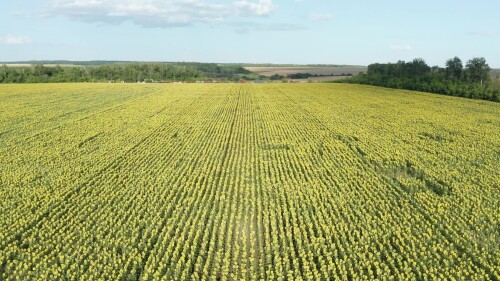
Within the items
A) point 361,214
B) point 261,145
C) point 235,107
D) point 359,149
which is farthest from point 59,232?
point 235,107

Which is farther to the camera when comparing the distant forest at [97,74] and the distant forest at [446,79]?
the distant forest at [97,74]

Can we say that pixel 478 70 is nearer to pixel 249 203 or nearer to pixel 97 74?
pixel 249 203

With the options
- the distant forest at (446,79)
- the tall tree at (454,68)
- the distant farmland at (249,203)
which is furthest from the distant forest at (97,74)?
the distant farmland at (249,203)

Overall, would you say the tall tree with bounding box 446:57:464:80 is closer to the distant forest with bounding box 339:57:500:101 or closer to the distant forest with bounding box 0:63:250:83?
the distant forest with bounding box 339:57:500:101

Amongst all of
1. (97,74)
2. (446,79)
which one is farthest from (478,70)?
(97,74)

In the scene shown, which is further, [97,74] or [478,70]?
[97,74]

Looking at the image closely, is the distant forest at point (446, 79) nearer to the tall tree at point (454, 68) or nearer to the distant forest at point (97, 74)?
the tall tree at point (454, 68)

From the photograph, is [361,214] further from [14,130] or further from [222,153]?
[14,130]

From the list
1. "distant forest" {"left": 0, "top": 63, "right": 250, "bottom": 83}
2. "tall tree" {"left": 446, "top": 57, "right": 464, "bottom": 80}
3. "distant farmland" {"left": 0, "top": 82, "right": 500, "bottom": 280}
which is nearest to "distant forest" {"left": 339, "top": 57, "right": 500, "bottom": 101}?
"tall tree" {"left": 446, "top": 57, "right": 464, "bottom": 80}
